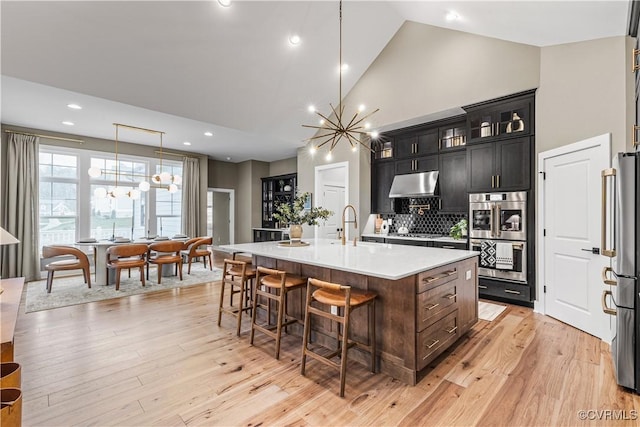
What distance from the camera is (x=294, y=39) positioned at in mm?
4406

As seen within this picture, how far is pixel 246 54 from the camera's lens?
14.4ft

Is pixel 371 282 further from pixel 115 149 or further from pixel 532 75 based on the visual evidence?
pixel 115 149

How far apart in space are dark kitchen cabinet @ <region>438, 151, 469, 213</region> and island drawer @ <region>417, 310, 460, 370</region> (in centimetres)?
266

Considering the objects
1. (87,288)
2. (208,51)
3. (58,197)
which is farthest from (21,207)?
(208,51)

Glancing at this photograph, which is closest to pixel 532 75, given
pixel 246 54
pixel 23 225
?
pixel 246 54

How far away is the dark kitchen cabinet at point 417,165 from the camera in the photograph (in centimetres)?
539

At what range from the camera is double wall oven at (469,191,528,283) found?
4059mm

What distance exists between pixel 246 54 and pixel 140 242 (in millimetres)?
3908

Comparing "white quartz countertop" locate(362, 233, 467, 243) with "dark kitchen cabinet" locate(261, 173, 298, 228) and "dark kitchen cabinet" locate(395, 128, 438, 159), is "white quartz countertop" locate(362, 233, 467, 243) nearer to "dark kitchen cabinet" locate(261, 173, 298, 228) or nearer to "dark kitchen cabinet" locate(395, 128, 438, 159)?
"dark kitchen cabinet" locate(395, 128, 438, 159)

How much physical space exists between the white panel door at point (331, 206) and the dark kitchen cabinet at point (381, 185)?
3.70 ft

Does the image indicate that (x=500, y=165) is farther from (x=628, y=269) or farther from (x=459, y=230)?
(x=628, y=269)

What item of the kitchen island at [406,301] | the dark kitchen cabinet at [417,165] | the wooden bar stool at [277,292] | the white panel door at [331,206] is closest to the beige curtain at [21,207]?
the wooden bar stool at [277,292]

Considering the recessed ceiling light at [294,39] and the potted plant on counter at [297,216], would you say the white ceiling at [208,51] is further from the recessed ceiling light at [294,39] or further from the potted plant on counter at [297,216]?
the potted plant on counter at [297,216]

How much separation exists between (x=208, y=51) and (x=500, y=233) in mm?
4787
